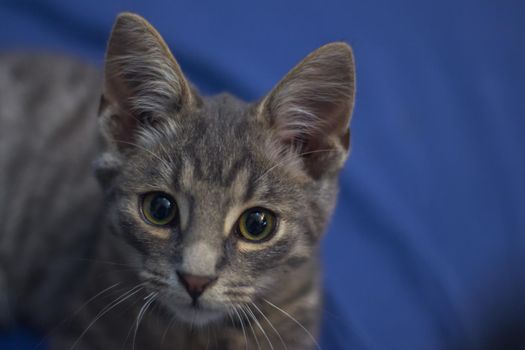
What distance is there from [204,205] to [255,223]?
113 mm

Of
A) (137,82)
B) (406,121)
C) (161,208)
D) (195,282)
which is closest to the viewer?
(195,282)

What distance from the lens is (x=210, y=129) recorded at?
1423mm

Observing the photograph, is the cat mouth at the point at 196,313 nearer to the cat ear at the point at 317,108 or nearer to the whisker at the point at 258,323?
the whisker at the point at 258,323

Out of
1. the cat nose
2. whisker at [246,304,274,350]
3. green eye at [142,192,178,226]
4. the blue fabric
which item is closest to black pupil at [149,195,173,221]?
green eye at [142,192,178,226]

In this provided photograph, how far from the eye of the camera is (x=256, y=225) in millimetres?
1358

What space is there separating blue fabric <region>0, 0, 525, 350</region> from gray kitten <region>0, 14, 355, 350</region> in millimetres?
573

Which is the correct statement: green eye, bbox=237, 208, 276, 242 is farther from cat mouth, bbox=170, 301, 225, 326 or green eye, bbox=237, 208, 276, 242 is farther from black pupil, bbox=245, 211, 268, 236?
cat mouth, bbox=170, 301, 225, 326

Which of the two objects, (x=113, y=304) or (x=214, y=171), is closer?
(x=214, y=171)

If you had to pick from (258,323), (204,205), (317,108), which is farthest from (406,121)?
(204,205)

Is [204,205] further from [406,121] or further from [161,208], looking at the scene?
[406,121]

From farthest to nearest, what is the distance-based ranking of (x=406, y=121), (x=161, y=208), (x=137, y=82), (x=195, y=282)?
(x=406, y=121) < (x=137, y=82) < (x=161, y=208) < (x=195, y=282)

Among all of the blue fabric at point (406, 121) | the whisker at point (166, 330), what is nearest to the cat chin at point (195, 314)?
the whisker at point (166, 330)

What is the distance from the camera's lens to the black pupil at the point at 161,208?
1359mm

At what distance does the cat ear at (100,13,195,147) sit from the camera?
4.51 feet
